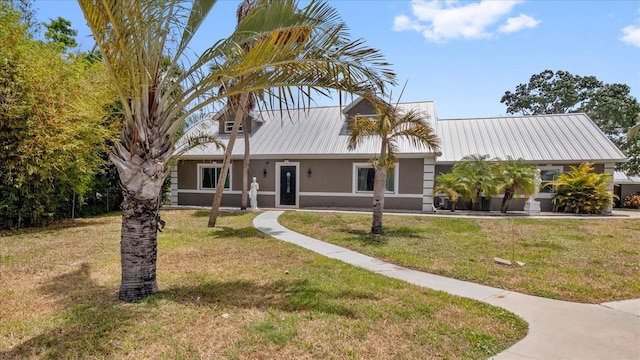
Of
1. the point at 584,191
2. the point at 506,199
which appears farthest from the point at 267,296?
the point at 584,191

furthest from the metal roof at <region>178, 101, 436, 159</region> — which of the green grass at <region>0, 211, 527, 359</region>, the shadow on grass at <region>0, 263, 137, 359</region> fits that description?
the shadow on grass at <region>0, 263, 137, 359</region>

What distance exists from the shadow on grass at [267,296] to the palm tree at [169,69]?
55cm

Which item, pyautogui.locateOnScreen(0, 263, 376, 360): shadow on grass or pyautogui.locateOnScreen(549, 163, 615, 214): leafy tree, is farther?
pyautogui.locateOnScreen(549, 163, 615, 214): leafy tree

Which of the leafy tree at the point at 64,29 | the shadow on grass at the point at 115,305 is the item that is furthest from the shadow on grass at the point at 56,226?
the leafy tree at the point at 64,29

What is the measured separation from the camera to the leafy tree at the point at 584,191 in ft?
47.4

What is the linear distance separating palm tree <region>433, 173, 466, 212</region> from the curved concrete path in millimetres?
9056

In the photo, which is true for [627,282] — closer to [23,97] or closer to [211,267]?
[211,267]

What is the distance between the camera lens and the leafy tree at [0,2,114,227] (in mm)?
9922

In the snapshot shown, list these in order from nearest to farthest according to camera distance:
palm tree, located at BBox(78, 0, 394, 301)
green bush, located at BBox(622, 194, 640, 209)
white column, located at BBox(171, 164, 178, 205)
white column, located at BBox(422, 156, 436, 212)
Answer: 1. palm tree, located at BBox(78, 0, 394, 301)
2. white column, located at BBox(422, 156, 436, 212)
3. white column, located at BBox(171, 164, 178, 205)
4. green bush, located at BBox(622, 194, 640, 209)

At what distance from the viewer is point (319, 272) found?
20.2ft

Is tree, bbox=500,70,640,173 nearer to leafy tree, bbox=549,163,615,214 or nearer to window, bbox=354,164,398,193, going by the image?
leafy tree, bbox=549,163,615,214

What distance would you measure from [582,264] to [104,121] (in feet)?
48.7

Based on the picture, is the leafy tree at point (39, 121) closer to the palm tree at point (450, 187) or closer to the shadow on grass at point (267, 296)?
the shadow on grass at point (267, 296)

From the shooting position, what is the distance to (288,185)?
1781 cm
